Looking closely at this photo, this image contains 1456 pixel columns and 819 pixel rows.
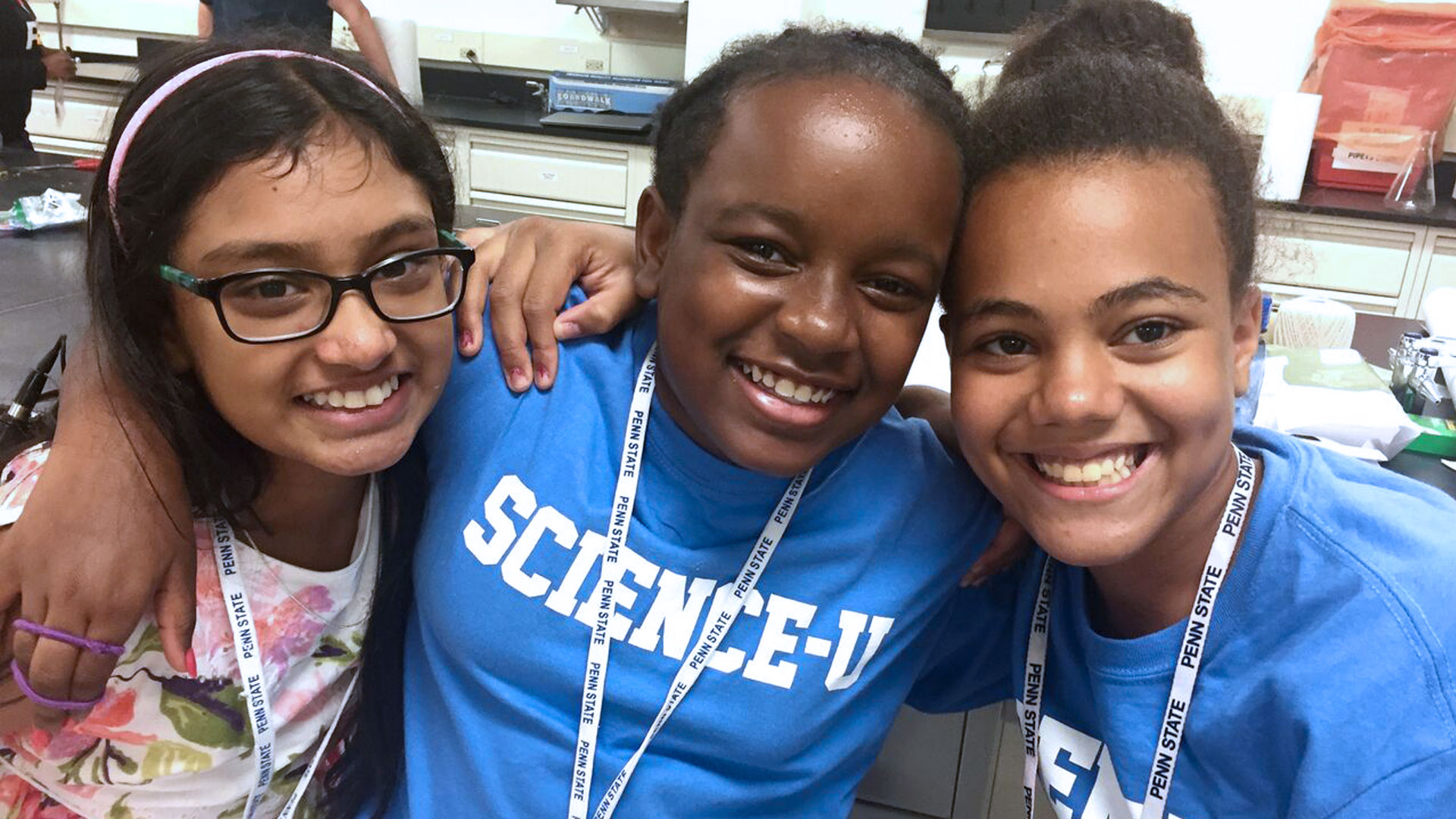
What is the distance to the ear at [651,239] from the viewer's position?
1014 mm

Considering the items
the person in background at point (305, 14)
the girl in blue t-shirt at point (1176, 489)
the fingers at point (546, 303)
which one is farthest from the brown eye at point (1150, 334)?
the person in background at point (305, 14)

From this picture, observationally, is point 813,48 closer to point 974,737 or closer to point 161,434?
point 161,434

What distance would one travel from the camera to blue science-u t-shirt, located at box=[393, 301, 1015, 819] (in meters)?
0.96

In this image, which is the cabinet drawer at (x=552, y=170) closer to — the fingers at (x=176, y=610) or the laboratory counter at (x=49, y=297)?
the laboratory counter at (x=49, y=297)

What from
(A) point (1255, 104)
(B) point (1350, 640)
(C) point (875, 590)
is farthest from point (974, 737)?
(A) point (1255, 104)

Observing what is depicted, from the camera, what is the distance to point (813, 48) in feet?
3.05

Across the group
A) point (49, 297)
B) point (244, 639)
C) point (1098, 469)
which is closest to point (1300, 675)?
point (1098, 469)

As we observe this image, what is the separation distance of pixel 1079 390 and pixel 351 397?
612mm

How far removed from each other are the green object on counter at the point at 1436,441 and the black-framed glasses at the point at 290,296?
4.38 feet

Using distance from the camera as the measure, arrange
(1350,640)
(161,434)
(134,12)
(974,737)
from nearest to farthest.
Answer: (1350,640) → (161,434) → (974,737) → (134,12)

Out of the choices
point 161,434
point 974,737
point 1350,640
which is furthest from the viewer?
point 974,737

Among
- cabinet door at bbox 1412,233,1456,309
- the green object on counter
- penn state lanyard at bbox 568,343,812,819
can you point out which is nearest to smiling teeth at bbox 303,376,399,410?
penn state lanyard at bbox 568,343,812,819

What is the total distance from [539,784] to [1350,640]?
2.33ft

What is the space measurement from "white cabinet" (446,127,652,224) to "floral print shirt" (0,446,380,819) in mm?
3027
